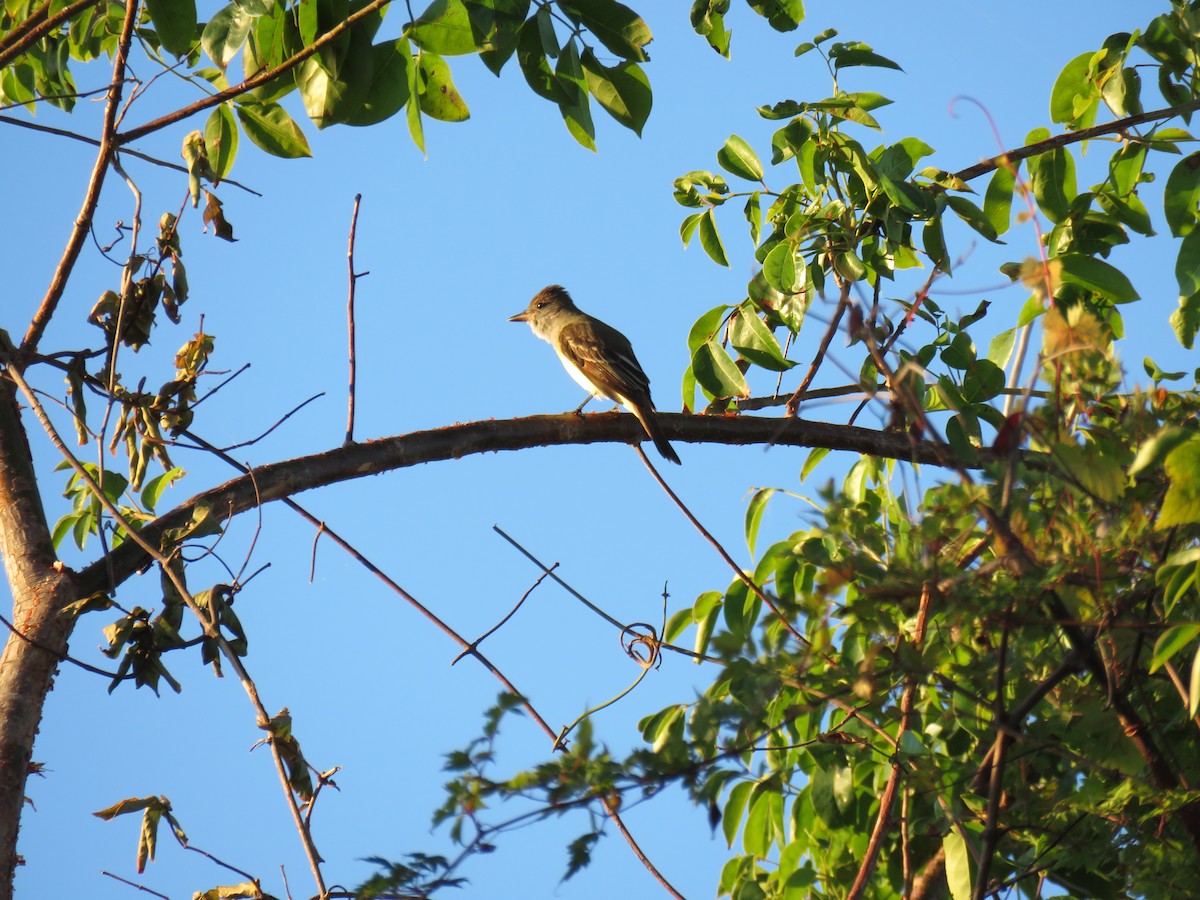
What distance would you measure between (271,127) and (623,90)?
1122 mm

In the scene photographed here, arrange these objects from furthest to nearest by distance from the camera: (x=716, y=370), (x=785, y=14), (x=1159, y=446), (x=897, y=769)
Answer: (x=716, y=370) < (x=785, y=14) < (x=897, y=769) < (x=1159, y=446)

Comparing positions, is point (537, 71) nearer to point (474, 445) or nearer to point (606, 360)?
point (474, 445)

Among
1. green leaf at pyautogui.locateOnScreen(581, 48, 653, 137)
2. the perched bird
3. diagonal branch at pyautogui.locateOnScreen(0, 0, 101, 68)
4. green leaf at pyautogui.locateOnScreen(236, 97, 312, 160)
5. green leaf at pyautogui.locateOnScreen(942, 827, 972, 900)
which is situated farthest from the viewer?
the perched bird

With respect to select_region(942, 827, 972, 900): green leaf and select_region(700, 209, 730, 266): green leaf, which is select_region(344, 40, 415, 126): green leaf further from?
select_region(942, 827, 972, 900): green leaf

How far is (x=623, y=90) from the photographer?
11.6ft

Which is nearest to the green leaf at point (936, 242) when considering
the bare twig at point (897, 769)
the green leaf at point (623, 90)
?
the green leaf at point (623, 90)

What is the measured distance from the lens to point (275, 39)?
3.37m

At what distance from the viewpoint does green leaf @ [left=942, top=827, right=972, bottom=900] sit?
317 centimetres

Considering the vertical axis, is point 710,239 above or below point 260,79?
above

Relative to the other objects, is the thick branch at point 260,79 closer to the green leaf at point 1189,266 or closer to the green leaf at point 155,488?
the green leaf at point 155,488

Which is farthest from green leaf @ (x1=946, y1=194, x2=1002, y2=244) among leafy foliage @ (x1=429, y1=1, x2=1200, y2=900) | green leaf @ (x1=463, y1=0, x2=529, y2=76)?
green leaf @ (x1=463, y1=0, x2=529, y2=76)

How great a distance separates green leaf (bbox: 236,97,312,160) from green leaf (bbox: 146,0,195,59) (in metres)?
0.31

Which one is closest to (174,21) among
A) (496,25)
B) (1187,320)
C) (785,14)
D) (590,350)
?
(496,25)

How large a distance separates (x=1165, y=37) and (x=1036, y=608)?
2.86 meters
